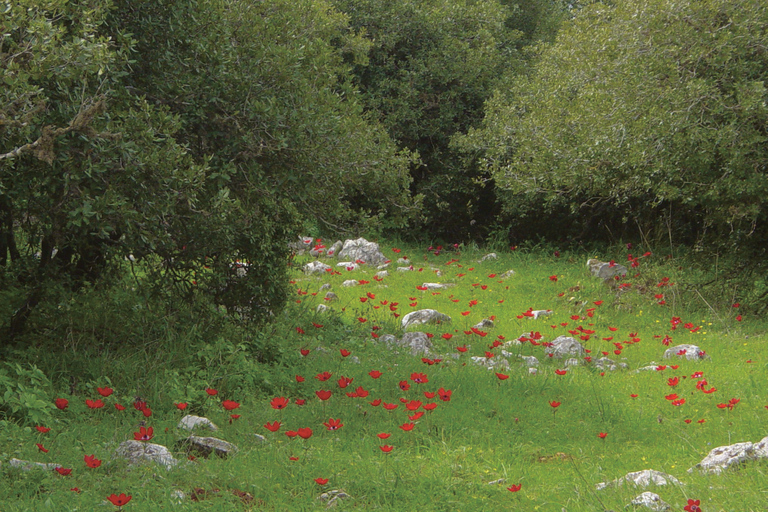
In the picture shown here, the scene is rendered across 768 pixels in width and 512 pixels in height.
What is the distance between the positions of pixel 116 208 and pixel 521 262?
12.4 meters

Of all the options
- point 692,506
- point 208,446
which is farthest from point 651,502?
point 208,446

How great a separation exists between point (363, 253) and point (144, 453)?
38.0ft

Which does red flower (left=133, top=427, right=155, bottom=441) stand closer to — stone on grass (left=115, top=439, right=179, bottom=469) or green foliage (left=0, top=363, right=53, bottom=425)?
stone on grass (left=115, top=439, right=179, bottom=469)

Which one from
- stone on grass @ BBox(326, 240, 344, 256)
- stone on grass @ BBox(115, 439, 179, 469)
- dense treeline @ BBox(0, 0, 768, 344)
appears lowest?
stone on grass @ BBox(326, 240, 344, 256)

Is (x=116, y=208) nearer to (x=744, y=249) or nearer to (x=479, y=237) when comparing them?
(x=744, y=249)

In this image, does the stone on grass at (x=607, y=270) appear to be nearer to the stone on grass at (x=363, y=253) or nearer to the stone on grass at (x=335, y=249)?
the stone on grass at (x=363, y=253)

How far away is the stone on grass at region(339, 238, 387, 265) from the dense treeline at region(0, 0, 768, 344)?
3.29 metres

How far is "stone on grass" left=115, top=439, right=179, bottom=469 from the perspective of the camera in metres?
4.41

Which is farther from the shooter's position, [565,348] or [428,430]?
[565,348]

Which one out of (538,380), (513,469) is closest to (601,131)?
(538,380)

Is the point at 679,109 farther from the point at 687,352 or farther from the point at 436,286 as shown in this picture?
the point at 436,286

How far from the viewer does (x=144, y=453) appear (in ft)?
14.5

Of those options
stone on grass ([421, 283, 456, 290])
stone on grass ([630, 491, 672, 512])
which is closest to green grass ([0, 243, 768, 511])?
stone on grass ([630, 491, 672, 512])

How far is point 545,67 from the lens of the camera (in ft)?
55.0
